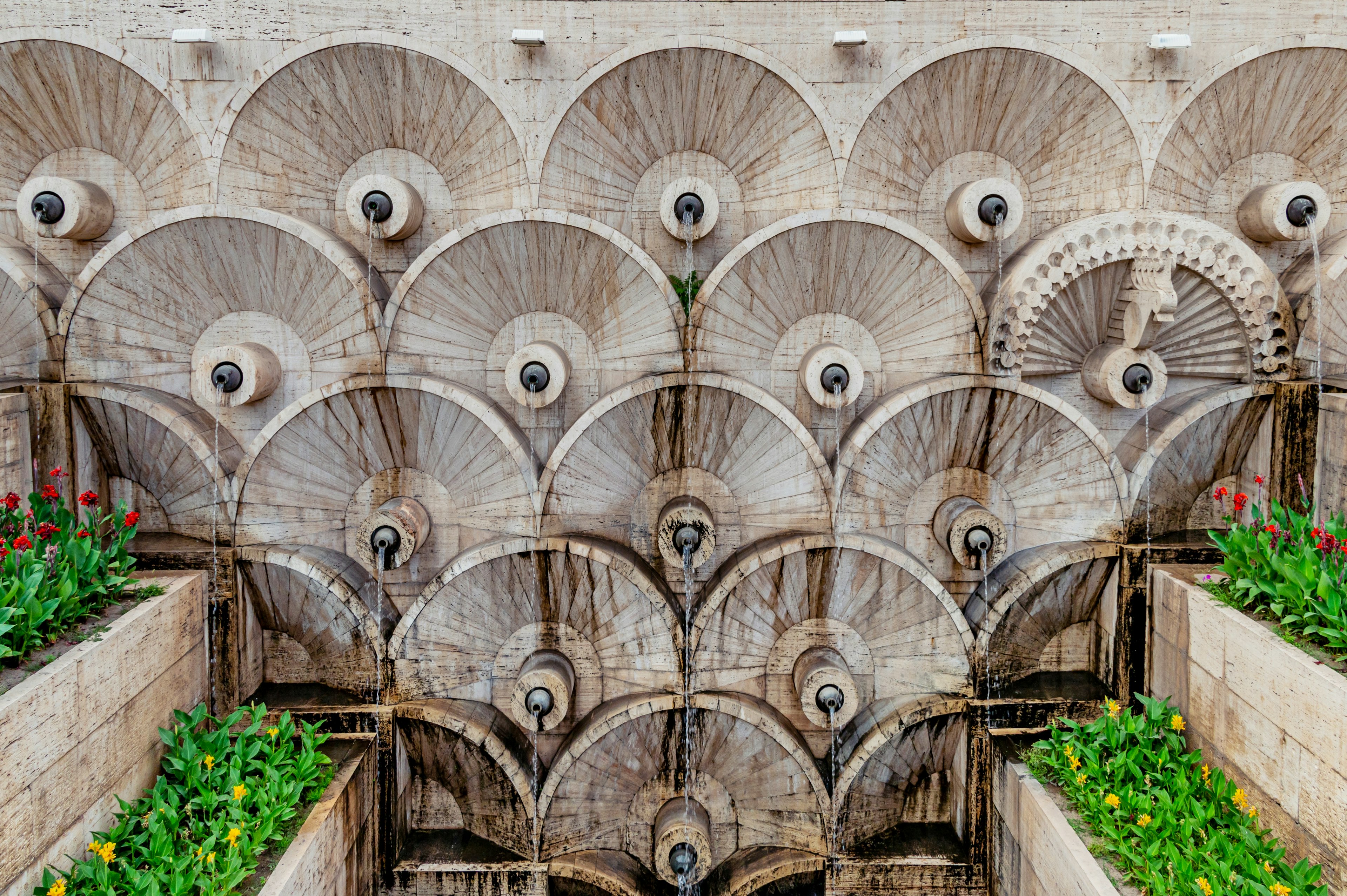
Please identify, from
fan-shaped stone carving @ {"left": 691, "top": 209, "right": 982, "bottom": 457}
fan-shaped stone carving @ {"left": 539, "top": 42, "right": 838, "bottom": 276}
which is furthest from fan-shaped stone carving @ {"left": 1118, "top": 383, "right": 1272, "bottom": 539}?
fan-shaped stone carving @ {"left": 539, "top": 42, "right": 838, "bottom": 276}

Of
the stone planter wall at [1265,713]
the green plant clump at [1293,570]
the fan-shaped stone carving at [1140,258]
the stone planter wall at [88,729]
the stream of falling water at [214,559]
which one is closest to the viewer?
the stone planter wall at [88,729]

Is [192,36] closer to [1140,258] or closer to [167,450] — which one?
[167,450]

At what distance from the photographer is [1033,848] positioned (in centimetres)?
608

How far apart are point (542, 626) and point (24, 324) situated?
5.28 meters

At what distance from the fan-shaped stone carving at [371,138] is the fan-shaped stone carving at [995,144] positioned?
3.40 metres

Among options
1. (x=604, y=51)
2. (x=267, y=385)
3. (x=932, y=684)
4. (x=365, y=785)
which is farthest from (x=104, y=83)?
(x=932, y=684)

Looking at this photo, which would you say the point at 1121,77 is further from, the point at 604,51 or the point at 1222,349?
the point at 604,51

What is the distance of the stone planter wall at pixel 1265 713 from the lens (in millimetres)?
4691

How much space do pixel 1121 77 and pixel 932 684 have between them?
226 inches

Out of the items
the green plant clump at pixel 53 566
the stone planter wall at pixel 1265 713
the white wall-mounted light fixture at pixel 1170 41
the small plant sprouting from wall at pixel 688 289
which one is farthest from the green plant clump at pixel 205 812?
the white wall-mounted light fixture at pixel 1170 41

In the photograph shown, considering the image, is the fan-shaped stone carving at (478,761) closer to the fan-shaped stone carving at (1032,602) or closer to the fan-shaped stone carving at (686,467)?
the fan-shaped stone carving at (686,467)

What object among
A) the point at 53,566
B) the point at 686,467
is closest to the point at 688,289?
the point at 686,467

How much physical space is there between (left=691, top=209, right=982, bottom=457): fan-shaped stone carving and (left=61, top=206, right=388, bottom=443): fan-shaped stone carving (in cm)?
318

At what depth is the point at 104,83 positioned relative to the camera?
7539mm
